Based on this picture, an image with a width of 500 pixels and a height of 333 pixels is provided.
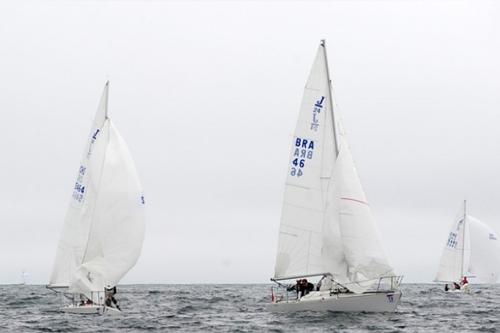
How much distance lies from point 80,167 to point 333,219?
12141 millimetres

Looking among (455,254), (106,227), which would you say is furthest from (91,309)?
(455,254)

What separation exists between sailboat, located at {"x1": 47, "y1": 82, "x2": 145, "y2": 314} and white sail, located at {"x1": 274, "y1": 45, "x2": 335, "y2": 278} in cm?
733

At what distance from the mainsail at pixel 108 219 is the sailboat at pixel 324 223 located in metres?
7.24

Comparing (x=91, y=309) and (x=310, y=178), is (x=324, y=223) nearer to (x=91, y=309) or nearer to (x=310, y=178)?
(x=310, y=178)

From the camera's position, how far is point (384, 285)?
40656 millimetres

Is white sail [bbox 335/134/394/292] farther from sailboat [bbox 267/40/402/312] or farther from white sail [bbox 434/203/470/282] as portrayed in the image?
white sail [bbox 434/203/470/282]

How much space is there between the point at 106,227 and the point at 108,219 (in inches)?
13.5

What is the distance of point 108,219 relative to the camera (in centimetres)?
3856

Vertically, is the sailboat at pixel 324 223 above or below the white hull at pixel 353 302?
above

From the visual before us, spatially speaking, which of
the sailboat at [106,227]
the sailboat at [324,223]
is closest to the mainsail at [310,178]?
the sailboat at [324,223]

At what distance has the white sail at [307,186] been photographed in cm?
4234

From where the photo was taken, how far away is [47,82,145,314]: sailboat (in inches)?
1510

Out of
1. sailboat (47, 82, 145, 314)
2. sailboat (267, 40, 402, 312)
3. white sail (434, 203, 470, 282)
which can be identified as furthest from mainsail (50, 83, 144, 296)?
white sail (434, 203, 470, 282)

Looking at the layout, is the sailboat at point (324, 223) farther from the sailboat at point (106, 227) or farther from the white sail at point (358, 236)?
the sailboat at point (106, 227)
